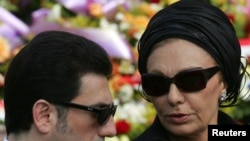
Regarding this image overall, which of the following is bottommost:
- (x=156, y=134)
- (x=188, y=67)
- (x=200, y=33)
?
(x=156, y=134)

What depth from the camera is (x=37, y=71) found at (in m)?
2.66

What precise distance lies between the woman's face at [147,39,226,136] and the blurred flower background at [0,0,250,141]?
2133mm

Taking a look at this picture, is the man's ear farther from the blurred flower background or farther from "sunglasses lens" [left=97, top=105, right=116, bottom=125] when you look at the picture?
the blurred flower background

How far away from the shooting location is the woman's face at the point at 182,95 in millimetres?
2844

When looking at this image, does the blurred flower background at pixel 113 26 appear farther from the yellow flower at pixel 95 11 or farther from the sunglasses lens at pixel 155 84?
the sunglasses lens at pixel 155 84

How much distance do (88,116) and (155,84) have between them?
1.01 feet

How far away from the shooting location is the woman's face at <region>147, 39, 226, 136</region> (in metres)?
2.84

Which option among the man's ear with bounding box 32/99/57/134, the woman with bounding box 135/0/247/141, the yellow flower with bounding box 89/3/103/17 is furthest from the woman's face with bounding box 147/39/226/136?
the yellow flower with bounding box 89/3/103/17

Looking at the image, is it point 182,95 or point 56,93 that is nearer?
point 56,93

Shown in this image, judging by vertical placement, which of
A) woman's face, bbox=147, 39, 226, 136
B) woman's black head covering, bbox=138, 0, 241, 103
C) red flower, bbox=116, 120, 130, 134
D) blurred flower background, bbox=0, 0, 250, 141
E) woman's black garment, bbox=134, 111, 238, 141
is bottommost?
woman's black garment, bbox=134, 111, 238, 141

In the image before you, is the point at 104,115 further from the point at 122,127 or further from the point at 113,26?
the point at 113,26

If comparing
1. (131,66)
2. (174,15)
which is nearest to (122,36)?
(131,66)

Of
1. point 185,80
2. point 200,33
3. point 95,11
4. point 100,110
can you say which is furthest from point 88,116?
point 95,11

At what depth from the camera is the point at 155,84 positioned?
2.86 m
